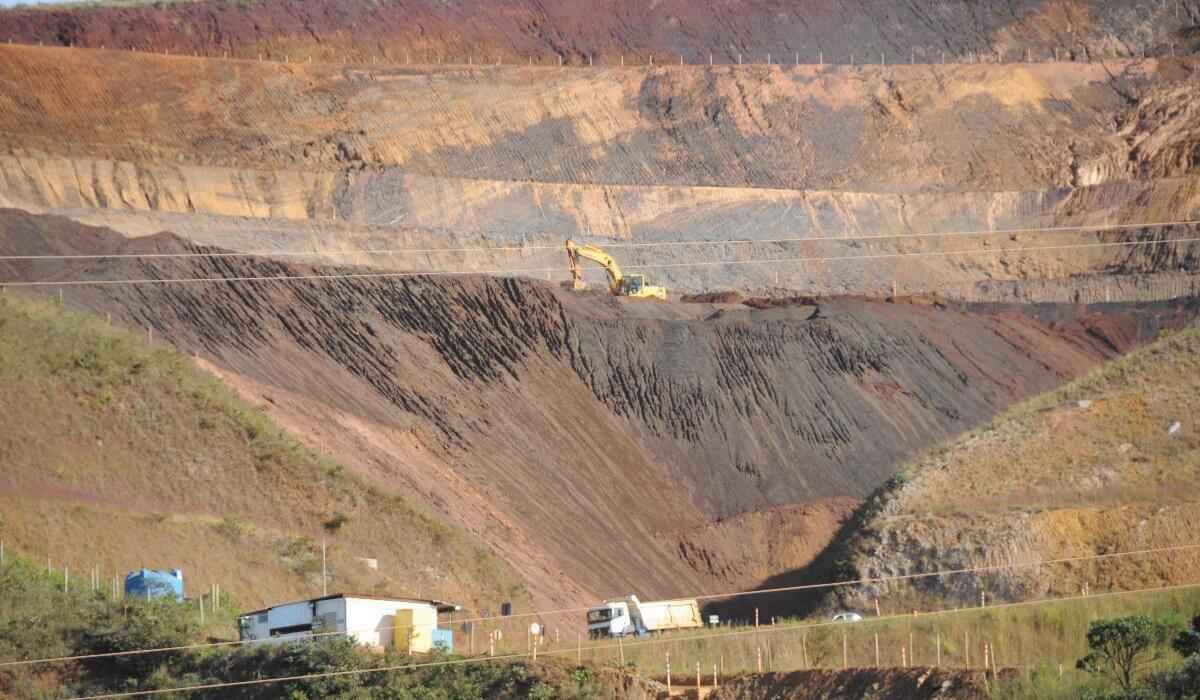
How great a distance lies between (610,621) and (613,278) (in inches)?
1105

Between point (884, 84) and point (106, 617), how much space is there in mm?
58598

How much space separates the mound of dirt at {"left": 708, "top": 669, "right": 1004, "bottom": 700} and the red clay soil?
56.4 m

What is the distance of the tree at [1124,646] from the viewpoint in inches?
1171

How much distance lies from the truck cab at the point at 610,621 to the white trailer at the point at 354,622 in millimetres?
5979

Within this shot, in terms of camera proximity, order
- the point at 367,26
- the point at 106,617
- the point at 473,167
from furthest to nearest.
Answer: the point at 367,26 < the point at 473,167 < the point at 106,617

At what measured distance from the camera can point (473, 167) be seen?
3135 inches

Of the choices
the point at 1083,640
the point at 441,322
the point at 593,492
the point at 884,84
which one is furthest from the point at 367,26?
the point at 1083,640

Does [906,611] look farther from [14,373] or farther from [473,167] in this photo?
[473,167]

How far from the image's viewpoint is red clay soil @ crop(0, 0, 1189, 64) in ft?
273

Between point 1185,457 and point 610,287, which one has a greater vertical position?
point 610,287

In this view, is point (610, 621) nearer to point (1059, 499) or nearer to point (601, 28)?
point (1059, 499)

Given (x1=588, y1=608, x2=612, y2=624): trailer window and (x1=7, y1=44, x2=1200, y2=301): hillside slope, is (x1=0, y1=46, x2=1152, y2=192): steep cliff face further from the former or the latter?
(x1=588, y1=608, x2=612, y2=624): trailer window

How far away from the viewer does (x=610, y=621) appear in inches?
1646

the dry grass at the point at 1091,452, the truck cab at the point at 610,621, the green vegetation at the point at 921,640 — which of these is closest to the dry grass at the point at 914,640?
the green vegetation at the point at 921,640
